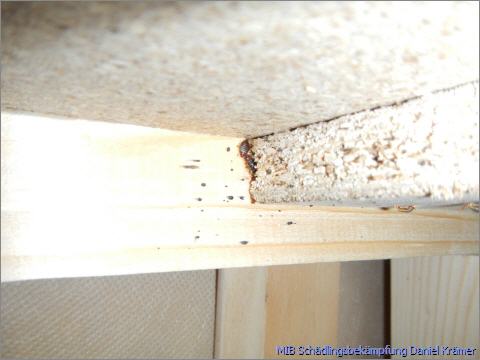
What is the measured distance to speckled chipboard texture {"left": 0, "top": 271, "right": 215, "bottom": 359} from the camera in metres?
0.60

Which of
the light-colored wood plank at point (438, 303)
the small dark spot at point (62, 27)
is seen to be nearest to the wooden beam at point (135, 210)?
the small dark spot at point (62, 27)

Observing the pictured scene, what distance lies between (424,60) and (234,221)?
31 cm

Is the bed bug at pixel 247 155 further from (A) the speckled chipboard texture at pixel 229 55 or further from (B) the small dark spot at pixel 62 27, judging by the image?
(B) the small dark spot at pixel 62 27

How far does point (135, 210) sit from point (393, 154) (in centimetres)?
28

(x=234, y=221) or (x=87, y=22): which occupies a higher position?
(x=87, y=22)

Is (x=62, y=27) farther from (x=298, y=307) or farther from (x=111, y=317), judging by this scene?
(x=298, y=307)

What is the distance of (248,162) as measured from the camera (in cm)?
52

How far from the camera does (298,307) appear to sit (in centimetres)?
94

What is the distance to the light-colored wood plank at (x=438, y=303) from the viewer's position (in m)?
0.91

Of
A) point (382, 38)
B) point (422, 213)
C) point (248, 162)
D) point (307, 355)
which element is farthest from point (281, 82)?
point (307, 355)

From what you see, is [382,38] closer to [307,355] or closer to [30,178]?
[30,178]

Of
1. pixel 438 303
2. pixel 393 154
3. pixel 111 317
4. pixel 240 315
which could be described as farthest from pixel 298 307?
pixel 393 154

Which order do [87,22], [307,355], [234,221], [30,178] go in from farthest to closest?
[307,355] → [234,221] → [30,178] → [87,22]

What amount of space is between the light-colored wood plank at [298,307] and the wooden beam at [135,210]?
0.28 meters
